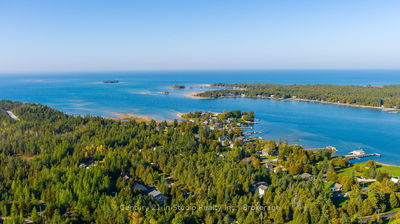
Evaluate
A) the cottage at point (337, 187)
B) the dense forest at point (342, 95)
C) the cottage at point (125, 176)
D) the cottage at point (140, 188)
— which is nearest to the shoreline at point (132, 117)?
the cottage at point (125, 176)

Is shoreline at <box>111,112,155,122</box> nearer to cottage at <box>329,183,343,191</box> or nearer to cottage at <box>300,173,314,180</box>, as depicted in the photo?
cottage at <box>300,173,314,180</box>

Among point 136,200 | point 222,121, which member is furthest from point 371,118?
point 136,200

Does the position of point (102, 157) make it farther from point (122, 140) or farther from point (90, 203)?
point (90, 203)

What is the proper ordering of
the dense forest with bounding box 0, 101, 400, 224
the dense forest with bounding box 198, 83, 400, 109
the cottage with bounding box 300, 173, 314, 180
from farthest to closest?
the dense forest with bounding box 198, 83, 400, 109 < the cottage with bounding box 300, 173, 314, 180 < the dense forest with bounding box 0, 101, 400, 224

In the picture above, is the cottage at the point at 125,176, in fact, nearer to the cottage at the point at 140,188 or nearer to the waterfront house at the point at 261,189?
the cottage at the point at 140,188

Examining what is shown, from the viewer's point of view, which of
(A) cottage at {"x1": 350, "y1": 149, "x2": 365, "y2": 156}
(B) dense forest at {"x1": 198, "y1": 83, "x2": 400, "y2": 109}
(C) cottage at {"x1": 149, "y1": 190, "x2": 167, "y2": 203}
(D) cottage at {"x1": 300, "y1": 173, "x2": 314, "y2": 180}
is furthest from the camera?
(B) dense forest at {"x1": 198, "y1": 83, "x2": 400, "y2": 109}

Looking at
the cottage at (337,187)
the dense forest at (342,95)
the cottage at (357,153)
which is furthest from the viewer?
the dense forest at (342,95)

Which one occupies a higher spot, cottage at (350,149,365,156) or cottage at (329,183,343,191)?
cottage at (350,149,365,156)

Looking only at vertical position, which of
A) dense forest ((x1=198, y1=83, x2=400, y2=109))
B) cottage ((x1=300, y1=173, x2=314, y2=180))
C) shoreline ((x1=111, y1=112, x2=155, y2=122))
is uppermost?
dense forest ((x1=198, y1=83, x2=400, y2=109))

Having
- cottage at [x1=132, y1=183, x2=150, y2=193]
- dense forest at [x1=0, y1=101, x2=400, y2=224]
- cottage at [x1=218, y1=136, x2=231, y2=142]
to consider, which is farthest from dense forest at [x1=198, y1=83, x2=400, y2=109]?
cottage at [x1=132, y1=183, x2=150, y2=193]

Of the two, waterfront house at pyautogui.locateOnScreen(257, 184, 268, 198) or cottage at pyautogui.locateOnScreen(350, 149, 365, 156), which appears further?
cottage at pyautogui.locateOnScreen(350, 149, 365, 156)
